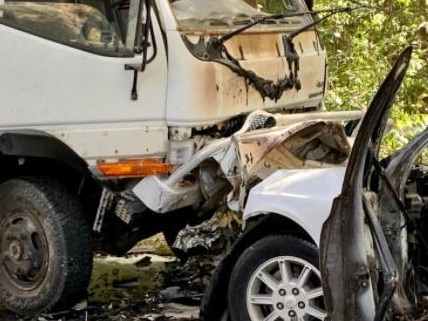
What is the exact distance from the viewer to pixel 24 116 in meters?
6.15

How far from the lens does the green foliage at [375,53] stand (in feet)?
37.4

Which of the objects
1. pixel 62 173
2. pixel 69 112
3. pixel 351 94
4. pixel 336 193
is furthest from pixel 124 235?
pixel 351 94

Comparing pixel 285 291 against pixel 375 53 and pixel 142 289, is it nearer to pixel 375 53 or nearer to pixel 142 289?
pixel 142 289

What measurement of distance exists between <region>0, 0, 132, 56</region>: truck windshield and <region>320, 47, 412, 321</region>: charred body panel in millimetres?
2097

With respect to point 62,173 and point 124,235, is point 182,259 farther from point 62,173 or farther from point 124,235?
point 62,173

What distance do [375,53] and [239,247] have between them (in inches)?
291

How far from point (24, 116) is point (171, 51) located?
3.71 feet

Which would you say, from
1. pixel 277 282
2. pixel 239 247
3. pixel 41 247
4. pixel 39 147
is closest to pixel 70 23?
pixel 39 147

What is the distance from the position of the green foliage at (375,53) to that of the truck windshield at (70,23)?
5.24 metres

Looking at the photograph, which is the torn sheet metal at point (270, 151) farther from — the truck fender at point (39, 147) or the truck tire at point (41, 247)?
the truck tire at point (41, 247)

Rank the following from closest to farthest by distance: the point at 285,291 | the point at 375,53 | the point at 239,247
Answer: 1. the point at 285,291
2. the point at 239,247
3. the point at 375,53

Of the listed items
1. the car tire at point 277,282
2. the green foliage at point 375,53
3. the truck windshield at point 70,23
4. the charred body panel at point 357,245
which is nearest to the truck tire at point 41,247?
the truck windshield at point 70,23

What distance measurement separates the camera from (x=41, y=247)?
6.23 metres

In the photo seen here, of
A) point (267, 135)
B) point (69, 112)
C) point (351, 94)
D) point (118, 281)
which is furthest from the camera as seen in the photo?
point (351, 94)
